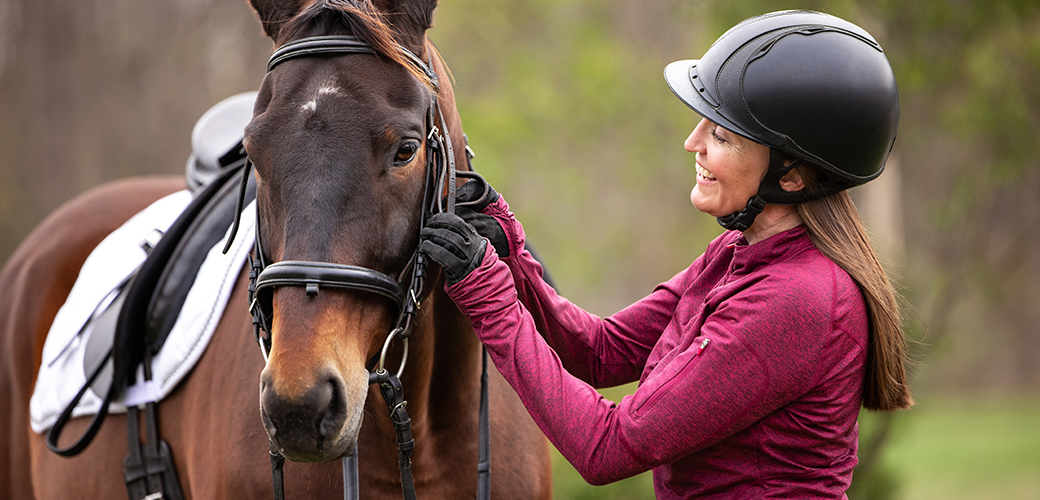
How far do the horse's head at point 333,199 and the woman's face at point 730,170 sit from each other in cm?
68

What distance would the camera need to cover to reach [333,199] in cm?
167

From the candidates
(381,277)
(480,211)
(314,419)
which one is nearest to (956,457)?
(480,211)

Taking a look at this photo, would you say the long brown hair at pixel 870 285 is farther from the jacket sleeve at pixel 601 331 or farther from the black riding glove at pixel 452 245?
the black riding glove at pixel 452 245

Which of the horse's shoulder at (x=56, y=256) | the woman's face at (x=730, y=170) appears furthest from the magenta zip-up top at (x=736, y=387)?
the horse's shoulder at (x=56, y=256)

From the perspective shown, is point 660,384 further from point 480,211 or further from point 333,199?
point 333,199

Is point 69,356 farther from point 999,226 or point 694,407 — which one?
point 999,226

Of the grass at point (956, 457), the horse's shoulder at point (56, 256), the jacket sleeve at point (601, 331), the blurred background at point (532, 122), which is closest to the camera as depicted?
the jacket sleeve at point (601, 331)

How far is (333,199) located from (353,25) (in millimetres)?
452

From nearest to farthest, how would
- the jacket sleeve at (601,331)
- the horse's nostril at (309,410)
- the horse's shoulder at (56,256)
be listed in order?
the horse's nostril at (309,410) → the jacket sleeve at (601,331) → the horse's shoulder at (56,256)

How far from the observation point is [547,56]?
1444cm

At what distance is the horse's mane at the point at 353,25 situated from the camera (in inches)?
72.4

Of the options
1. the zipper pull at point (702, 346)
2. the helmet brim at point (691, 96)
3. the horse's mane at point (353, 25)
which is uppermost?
the horse's mane at point (353, 25)

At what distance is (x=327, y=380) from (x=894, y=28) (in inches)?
278

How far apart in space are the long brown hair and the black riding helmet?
0.04m
